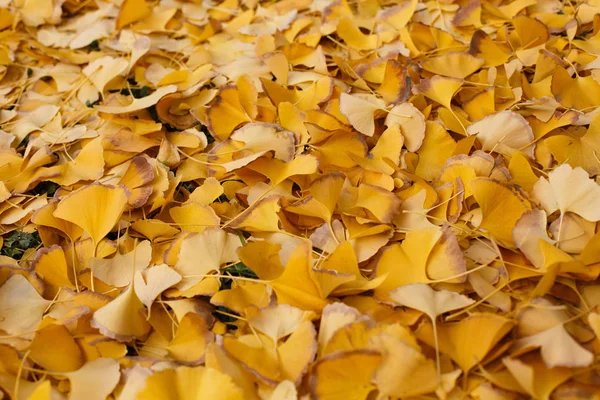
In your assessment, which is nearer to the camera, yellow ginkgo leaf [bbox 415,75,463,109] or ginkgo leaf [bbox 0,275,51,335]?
ginkgo leaf [bbox 0,275,51,335]

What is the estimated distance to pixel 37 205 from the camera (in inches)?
21.8

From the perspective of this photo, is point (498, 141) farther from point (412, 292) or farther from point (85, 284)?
point (85, 284)

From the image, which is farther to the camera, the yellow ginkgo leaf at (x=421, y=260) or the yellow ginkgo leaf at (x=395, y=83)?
the yellow ginkgo leaf at (x=395, y=83)

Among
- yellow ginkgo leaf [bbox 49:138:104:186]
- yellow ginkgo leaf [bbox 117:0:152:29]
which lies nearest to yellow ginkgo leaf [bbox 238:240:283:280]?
yellow ginkgo leaf [bbox 49:138:104:186]

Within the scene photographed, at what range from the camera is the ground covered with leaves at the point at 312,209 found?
1.30ft

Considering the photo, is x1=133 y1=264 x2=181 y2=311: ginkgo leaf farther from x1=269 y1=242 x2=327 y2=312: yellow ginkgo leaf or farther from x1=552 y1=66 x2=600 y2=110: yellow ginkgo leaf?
x1=552 y1=66 x2=600 y2=110: yellow ginkgo leaf

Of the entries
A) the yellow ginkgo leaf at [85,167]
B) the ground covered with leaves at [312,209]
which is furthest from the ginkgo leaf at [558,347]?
the yellow ginkgo leaf at [85,167]

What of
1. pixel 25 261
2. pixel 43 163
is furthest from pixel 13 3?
pixel 25 261

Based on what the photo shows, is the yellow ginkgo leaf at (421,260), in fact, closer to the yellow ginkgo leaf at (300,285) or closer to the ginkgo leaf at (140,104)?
the yellow ginkgo leaf at (300,285)

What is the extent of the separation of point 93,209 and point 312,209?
199 millimetres

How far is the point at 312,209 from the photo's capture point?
50cm

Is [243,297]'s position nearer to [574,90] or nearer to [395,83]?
[395,83]

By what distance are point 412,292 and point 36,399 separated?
0.90ft

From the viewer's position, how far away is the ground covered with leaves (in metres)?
0.40
